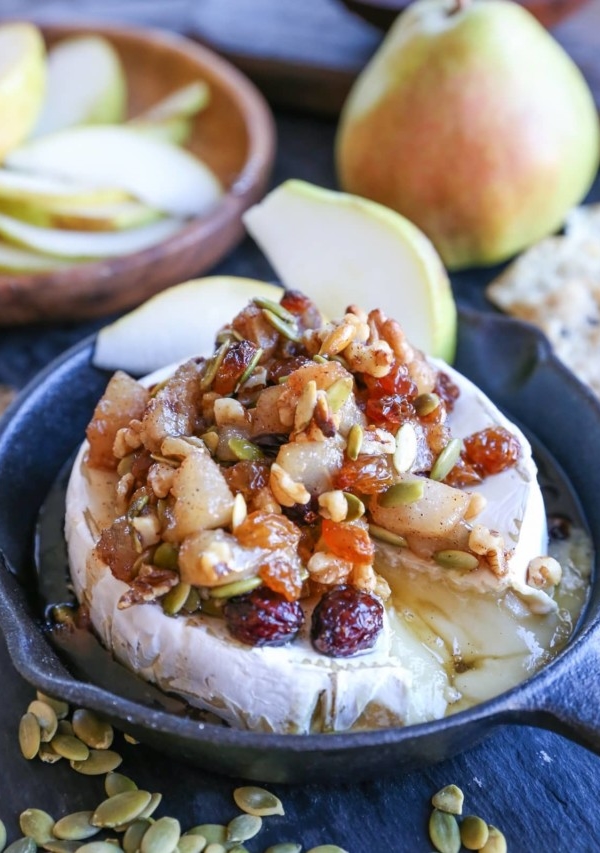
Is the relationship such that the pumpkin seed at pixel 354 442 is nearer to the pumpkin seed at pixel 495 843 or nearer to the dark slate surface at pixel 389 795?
the dark slate surface at pixel 389 795

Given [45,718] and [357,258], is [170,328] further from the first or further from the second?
[45,718]

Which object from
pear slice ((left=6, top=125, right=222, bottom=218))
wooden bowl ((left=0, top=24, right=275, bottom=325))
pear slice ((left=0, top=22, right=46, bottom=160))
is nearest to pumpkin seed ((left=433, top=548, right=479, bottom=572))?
wooden bowl ((left=0, top=24, right=275, bottom=325))

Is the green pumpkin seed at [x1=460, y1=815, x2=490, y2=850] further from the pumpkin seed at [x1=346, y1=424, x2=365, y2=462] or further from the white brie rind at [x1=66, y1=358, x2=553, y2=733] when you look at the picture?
the pumpkin seed at [x1=346, y1=424, x2=365, y2=462]

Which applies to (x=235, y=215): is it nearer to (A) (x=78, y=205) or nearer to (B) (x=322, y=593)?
(A) (x=78, y=205)

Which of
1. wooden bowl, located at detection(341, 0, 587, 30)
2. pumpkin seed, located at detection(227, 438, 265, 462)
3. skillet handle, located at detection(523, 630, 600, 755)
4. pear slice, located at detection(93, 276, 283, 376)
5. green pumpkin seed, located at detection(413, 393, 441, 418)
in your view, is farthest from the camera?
wooden bowl, located at detection(341, 0, 587, 30)

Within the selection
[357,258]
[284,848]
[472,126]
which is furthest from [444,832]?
[472,126]

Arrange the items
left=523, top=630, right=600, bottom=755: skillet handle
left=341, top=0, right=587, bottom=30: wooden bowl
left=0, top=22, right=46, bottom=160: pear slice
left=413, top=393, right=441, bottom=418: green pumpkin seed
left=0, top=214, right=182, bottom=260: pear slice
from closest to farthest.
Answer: left=523, top=630, right=600, bottom=755: skillet handle
left=413, top=393, right=441, bottom=418: green pumpkin seed
left=0, top=214, right=182, bottom=260: pear slice
left=0, top=22, right=46, bottom=160: pear slice
left=341, top=0, right=587, bottom=30: wooden bowl
